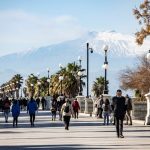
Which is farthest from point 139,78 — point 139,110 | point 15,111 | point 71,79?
point 15,111

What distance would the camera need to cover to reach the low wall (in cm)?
3997

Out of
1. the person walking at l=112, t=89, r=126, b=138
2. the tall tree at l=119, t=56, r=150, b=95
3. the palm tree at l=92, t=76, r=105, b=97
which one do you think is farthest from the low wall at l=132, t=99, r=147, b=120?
the palm tree at l=92, t=76, r=105, b=97

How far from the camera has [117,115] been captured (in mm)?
24172

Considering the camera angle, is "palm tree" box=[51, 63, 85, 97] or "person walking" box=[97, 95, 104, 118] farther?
"palm tree" box=[51, 63, 85, 97]

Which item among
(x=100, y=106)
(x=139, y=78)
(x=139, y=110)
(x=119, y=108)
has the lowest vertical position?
(x=119, y=108)

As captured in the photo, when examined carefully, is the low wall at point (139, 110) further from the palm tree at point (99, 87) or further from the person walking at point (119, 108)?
the palm tree at point (99, 87)

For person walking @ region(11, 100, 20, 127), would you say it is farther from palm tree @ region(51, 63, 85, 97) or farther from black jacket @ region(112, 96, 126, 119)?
palm tree @ region(51, 63, 85, 97)

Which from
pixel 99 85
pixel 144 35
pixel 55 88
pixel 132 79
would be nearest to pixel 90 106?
pixel 144 35

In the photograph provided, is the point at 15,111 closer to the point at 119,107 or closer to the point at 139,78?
the point at 119,107

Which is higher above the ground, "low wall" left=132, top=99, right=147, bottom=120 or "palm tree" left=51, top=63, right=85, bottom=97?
"palm tree" left=51, top=63, right=85, bottom=97

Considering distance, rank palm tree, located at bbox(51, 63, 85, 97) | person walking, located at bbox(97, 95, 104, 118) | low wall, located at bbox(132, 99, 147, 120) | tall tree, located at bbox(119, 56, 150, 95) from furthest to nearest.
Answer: palm tree, located at bbox(51, 63, 85, 97) < tall tree, located at bbox(119, 56, 150, 95) < person walking, located at bbox(97, 95, 104, 118) < low wall, located at bbox(132, 99, 147, 120)

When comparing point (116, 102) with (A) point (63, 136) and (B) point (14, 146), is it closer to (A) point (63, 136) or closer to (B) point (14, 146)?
(A) point (63, 136)

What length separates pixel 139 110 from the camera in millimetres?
40469

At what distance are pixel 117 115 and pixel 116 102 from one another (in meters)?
0.49
